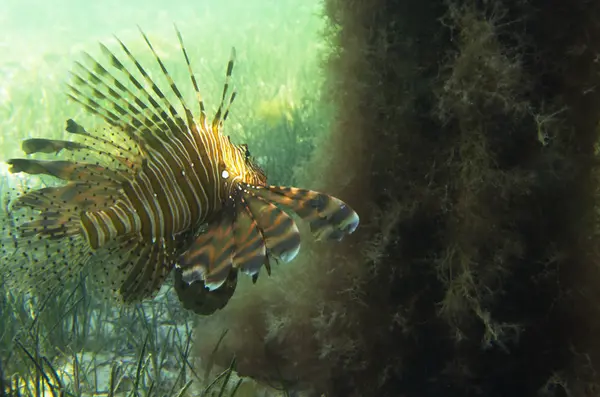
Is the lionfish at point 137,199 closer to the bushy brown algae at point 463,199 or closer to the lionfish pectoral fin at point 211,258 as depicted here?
the lionfish pectoral fin at point 211,258

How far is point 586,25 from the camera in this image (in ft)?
7.13

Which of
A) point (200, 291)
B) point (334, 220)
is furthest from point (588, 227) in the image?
point (200, 291)

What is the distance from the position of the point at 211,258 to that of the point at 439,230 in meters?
1.15

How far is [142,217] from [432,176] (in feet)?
4.45

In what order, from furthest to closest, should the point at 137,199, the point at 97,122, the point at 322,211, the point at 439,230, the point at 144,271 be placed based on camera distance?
the point at 97,122 → the point at 439,230 → the point at 144,271 → the point at 137,199 → the point at 322,211

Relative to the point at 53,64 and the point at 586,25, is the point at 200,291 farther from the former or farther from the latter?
the point at 53,64

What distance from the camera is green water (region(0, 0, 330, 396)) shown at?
3023 mm

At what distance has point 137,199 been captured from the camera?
2203 mm

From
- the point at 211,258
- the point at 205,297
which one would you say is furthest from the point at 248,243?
the point at 205,297

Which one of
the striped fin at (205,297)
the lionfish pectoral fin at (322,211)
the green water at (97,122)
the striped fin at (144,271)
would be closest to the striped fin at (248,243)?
the lionfish pectoral fin at (322,211)

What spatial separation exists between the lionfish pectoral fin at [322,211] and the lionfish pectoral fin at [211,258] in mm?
280

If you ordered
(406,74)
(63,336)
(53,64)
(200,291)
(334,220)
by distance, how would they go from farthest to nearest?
(53,64)
(63,336)
(406,74)
(200,291)
(334,220)

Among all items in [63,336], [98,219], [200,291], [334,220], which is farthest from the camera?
[63,336]

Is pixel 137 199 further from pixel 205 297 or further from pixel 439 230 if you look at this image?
pixel 439 230
